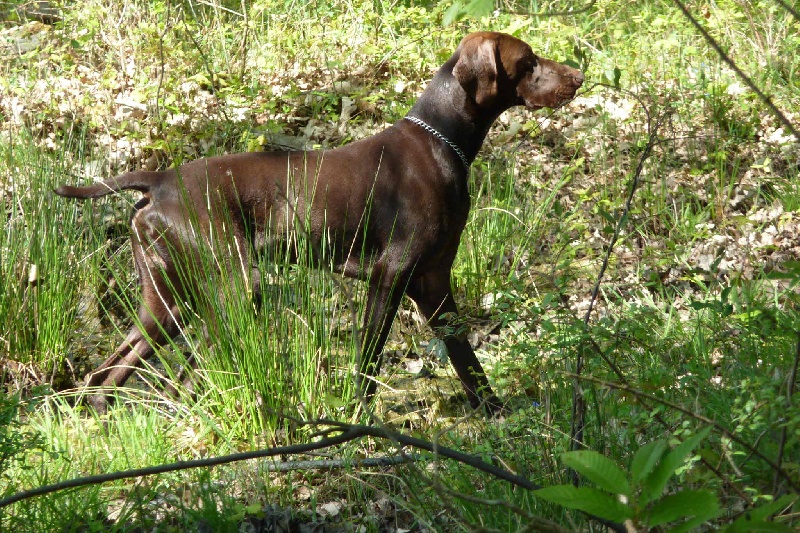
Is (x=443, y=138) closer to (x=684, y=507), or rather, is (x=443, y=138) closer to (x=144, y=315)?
(x=144, y=315)

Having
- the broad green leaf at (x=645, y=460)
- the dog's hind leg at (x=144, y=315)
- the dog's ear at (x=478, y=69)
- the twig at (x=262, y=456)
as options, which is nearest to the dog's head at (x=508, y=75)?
the dog's ear at (x=478, y=69)

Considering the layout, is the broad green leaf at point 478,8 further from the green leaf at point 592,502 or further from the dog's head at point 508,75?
the dog's head at point 508,75

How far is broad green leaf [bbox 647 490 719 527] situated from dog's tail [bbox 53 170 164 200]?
3.32 meters

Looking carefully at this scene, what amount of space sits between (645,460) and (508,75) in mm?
3088

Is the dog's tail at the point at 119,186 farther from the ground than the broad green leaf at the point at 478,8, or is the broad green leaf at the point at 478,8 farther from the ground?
the broad green leaf at the point at 478,8

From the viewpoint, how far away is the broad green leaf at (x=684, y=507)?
1.43 metres

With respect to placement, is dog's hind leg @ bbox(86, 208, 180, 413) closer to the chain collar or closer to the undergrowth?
the undergrowth

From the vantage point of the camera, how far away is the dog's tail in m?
4.19

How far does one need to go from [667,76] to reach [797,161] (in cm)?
143

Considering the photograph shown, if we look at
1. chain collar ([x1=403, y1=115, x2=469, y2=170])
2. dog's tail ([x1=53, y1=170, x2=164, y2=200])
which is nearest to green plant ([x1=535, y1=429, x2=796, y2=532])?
chain collar ([x1=403, y1=115, x2=469, y2=170])

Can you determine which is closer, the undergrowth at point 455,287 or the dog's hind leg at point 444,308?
the undergrowth at point 455,287

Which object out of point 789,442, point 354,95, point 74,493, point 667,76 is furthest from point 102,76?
point 789,442

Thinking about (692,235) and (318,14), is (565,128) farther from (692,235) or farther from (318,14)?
(318,14)

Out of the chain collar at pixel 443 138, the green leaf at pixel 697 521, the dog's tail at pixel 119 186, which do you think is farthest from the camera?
the chain collar at pixel 443 138
